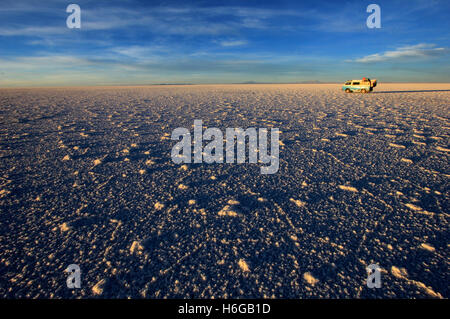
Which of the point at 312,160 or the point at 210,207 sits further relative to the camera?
the point at 312,160

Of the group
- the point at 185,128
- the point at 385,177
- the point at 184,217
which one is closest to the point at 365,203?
the point at 385,177

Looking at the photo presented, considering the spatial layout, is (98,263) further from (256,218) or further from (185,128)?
(185,128)

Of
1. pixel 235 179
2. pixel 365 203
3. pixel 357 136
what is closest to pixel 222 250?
pixel 235 179

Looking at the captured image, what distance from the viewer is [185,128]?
6023 millimetres

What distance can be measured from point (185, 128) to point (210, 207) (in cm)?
409

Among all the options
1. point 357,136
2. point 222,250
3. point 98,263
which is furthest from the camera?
point 357,136

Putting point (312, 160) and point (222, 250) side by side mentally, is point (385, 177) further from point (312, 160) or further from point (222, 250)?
point (222, 250)
